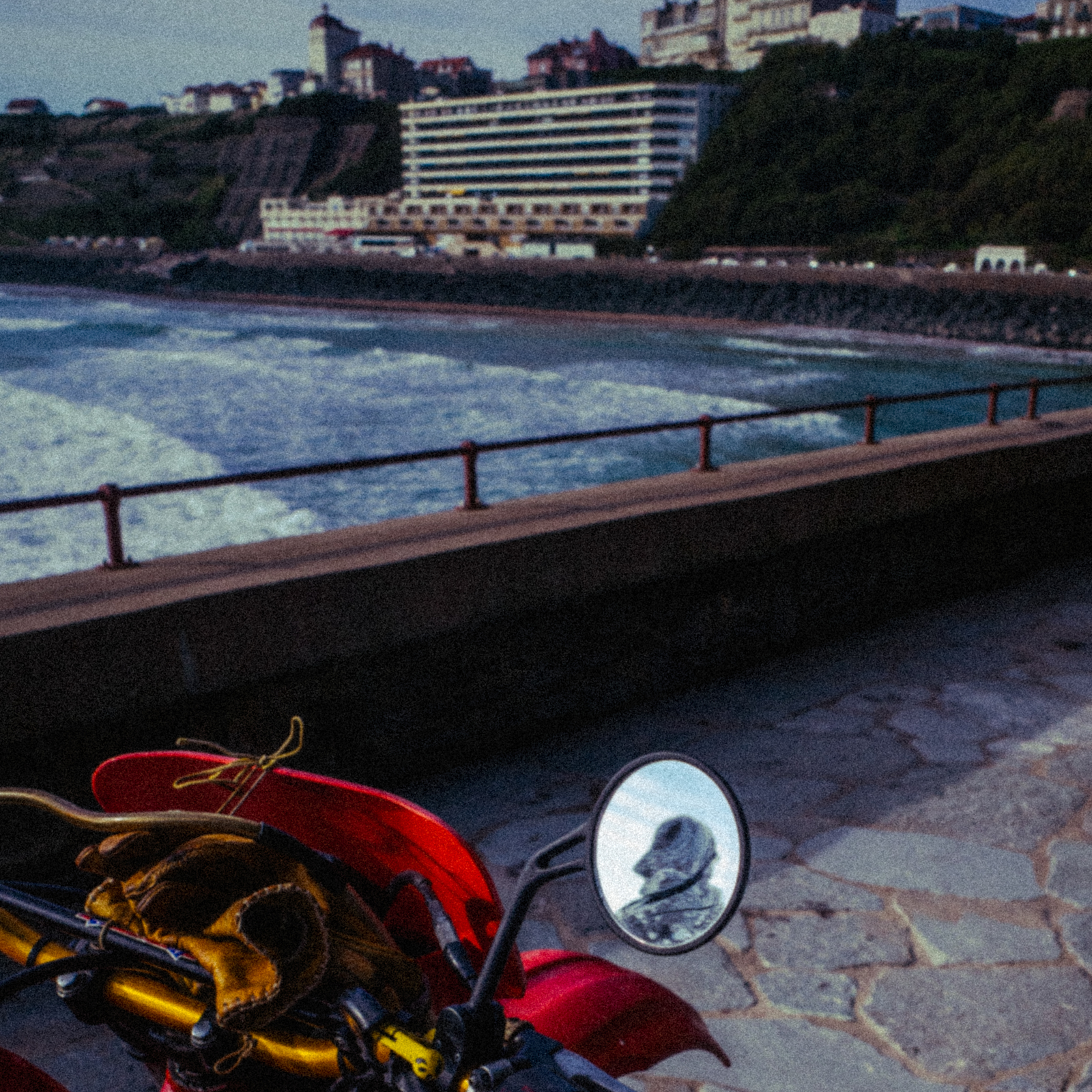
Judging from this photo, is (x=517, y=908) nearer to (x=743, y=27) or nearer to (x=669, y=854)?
Answer: (x=669, y=854)

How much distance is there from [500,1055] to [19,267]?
128127 millimetres

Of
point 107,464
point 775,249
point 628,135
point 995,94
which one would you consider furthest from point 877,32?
point 107,464


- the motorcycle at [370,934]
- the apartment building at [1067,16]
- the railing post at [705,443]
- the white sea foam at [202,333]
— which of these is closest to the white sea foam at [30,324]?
the white sea foam at [202,333]

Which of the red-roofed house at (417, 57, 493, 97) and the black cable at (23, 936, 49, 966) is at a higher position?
the red-roofed house at (417, 57, 493, 97)

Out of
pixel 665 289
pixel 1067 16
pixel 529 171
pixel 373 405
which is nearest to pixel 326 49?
pixel 529 171

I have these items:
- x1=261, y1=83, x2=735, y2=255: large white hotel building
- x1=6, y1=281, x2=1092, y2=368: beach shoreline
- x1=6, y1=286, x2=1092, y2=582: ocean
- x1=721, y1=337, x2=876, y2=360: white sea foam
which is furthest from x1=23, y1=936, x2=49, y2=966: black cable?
x1=261, y1=83, x2=735, y2=255: large white hotel building

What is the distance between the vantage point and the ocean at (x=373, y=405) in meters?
Result: 14.9

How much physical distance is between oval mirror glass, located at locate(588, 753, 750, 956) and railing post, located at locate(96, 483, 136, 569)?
9.21ft

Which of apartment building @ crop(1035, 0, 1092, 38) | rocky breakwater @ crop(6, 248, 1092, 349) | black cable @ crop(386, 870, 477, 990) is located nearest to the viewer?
black cable @ crop(386, 870, 477, 990)

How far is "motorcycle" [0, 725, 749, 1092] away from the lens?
1.26m

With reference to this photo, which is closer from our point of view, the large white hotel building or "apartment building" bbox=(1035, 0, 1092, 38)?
the large white hotel building

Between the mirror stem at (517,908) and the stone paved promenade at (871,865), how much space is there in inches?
69.8

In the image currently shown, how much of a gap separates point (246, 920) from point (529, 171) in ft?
490

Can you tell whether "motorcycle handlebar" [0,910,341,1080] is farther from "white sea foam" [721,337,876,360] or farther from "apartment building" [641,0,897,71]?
"apartment building" [641,0,897,71]
